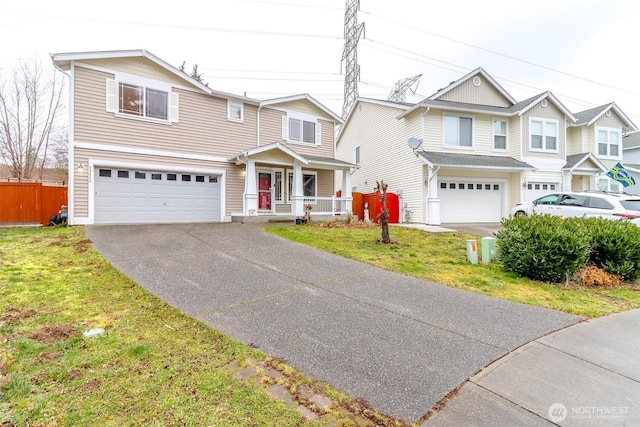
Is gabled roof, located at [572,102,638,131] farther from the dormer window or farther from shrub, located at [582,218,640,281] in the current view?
the dormer window

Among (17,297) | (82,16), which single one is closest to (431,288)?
(17,297)

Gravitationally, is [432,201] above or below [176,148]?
below

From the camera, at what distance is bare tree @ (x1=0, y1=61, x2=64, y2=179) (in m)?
20.0

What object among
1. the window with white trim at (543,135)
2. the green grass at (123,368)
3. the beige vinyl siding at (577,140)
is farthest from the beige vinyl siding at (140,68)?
the beige vinyl siding at (577,140)

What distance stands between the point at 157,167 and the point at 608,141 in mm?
25530

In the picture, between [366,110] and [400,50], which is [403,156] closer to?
[366,110]

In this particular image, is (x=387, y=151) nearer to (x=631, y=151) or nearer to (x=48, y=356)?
(x=48, y=356)

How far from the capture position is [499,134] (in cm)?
1631

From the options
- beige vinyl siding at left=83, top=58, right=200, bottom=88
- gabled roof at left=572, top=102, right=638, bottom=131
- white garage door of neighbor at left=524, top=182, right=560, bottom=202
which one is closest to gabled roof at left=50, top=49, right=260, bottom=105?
beige vinyl siding at left=83, top=58, right=200, bottom=88

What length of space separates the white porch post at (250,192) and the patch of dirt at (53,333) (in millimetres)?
9478

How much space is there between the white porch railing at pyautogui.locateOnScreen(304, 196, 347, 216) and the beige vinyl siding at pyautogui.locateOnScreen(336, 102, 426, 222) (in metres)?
3.35

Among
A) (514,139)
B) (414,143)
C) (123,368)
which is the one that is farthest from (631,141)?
(123,368)

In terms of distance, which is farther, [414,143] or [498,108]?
[498,108]

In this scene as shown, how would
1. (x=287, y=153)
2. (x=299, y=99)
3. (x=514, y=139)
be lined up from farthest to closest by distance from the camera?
1. (x=514, y=139)
2. (x=299, y=99)
3. (x=287, y=153)
